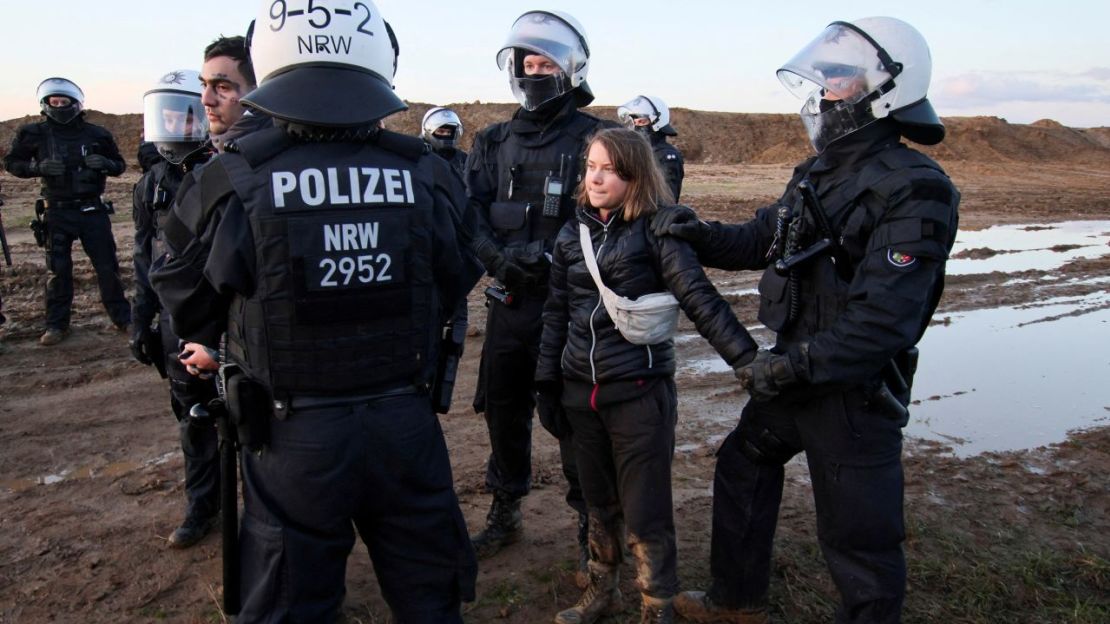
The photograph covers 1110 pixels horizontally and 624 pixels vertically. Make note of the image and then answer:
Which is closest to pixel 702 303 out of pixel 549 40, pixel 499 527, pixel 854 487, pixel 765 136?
pixel 854 487

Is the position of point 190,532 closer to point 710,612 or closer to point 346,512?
point 346,512

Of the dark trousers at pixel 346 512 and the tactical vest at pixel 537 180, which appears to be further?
the tactical vest at pixel 537 180

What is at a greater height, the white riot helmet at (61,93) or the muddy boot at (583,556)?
the white riot helmet at (61,93)

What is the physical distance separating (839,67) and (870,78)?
0.12 metres

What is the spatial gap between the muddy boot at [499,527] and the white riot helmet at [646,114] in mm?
4888

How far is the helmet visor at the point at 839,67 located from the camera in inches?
118

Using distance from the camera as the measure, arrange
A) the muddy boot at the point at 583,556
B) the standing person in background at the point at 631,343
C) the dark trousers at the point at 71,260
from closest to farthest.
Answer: the standing person in background at the point at 631,343
the muddy boot at the point at 583,556
the dark trousers at the point at 71,260

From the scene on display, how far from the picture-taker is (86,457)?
5.41 m

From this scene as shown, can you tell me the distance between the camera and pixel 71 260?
27.7 ft

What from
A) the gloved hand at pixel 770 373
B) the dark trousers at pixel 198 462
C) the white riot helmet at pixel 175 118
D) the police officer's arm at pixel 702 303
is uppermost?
the white riot helmet at pixel 175 118

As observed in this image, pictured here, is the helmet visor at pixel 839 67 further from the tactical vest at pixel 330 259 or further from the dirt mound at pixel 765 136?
the dirt mound at pixel 765 136

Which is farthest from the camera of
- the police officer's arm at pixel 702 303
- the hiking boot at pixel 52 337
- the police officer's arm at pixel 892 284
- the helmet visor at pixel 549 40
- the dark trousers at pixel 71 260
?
the dark trousers at pixel 71 260

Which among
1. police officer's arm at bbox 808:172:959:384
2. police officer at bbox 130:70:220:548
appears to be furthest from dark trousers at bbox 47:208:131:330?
police officer's arm at bbox 808:172:959:384

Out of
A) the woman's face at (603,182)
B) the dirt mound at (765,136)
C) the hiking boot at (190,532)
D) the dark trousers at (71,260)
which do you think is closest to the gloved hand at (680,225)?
the woman's face at (603,182)
